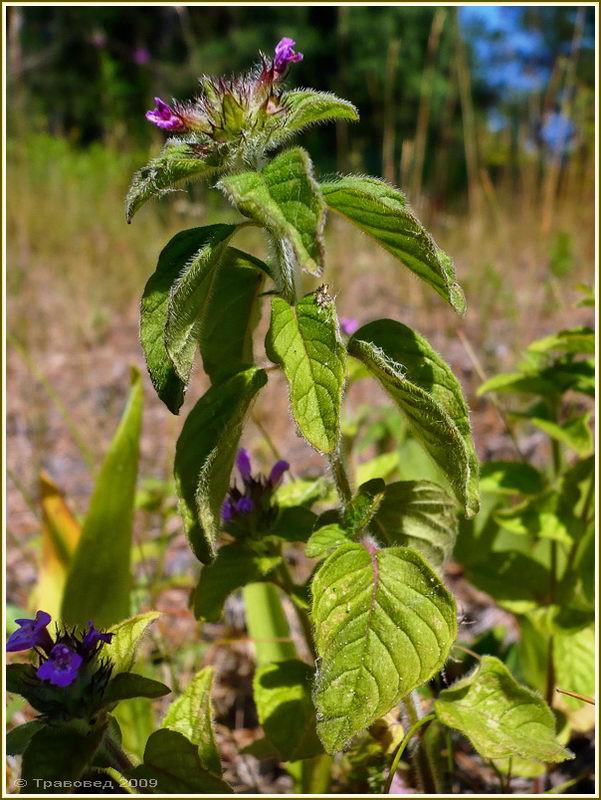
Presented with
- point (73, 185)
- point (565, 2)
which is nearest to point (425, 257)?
point (565, 2)

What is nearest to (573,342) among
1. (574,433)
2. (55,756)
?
(574,433)

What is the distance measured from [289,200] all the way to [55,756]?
0.53 meters

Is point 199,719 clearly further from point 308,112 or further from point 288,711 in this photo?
point 308,112

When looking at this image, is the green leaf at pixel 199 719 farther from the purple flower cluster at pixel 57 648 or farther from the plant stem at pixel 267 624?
the plant stem at pixel 267 624

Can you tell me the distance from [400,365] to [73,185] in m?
5.95

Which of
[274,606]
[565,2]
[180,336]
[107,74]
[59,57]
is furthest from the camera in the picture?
[59,57]

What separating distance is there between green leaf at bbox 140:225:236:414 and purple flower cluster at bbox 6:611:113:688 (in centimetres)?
24

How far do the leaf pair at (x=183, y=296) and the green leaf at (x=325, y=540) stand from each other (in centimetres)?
19

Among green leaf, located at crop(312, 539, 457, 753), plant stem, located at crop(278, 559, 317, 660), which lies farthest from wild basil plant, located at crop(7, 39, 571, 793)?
plant stem, located at crop(278, 559, 317, 660)

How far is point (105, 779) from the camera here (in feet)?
2.48

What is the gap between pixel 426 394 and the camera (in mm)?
661

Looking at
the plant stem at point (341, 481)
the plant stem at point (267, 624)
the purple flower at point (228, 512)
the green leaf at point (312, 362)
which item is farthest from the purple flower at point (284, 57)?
the plant stem at point (267, 624)

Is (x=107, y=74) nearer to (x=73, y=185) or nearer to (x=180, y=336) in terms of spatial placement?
(x=73, y=185)

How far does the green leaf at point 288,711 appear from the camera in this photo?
0.85 m
